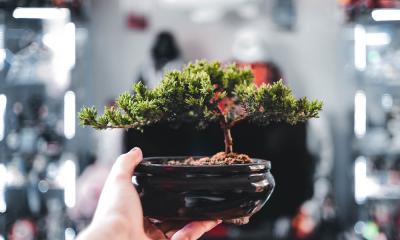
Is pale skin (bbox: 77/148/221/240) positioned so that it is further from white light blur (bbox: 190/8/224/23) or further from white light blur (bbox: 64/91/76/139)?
white light blur (bbox: 190/8/224/23)

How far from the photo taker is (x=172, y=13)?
3998 millimetres

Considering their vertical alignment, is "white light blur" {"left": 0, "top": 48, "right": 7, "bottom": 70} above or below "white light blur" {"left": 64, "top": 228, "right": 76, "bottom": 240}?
above

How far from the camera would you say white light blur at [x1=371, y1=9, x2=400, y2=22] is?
321 cm

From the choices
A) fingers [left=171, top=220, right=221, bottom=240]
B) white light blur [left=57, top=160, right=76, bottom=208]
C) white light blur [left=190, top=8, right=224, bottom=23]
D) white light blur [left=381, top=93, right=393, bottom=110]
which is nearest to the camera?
fingers [left=171, top=220, right=221, bottom=240]

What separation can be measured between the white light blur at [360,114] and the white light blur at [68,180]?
1784 millimetres

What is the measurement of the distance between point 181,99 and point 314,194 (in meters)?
2.66

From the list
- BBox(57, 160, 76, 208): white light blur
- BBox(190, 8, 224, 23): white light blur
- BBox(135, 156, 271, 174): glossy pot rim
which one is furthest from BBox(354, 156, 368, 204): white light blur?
BBox(135, 156, 271, 174): glossy pot rim

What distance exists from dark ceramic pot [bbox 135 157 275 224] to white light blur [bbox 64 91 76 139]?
93.9 inches

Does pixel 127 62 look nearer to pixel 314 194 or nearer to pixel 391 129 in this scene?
pixel 314 194

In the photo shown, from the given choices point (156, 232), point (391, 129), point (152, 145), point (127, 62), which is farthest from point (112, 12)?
point (156, 232)

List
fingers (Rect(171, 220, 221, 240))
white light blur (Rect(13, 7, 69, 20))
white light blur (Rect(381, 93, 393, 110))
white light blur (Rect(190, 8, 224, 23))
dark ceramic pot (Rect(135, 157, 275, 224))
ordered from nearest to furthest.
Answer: dark ceramic pot (Rect(135, 157, 275, 224)), fingers (Rect(171, 220, 221, 240)), white light blur (Rect(13, 7, 69, 20)), white light blur (Rect(381, 93, 393, 110)), white light blur (Rect(190, 8, 224, 23))

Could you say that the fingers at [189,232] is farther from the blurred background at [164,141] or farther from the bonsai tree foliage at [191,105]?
the blurred background at [164,141]

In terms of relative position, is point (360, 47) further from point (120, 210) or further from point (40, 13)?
point (120, 210)

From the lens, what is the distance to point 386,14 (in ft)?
10.6
